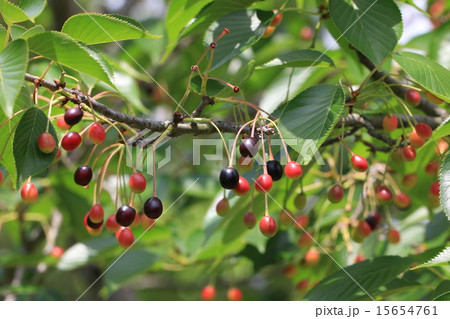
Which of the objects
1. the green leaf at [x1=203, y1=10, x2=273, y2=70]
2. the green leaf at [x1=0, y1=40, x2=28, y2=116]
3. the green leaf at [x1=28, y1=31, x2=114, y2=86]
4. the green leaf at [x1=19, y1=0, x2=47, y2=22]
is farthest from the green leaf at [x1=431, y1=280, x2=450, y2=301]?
the green leaf at [x1=19, y1=0, x2=47, y2=22]

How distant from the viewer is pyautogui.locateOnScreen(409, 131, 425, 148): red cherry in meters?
1.39

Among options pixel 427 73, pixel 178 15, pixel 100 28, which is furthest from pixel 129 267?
pixel 427 73

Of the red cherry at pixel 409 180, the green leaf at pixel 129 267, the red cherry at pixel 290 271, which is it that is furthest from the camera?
the red cherry at pixel 290 271

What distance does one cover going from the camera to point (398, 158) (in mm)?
1562

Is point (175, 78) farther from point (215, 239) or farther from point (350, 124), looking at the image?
point (350, 124)

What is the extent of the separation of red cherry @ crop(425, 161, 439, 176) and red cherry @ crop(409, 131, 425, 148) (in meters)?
0.30

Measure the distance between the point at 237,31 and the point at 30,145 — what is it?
0.71 metres

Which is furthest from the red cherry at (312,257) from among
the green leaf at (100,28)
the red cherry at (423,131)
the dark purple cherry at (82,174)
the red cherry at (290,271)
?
the green leaf at (100,28)

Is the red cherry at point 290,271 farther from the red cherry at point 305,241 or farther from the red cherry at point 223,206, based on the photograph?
the red cherry at point 223,206

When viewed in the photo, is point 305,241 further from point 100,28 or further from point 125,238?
point 100,28

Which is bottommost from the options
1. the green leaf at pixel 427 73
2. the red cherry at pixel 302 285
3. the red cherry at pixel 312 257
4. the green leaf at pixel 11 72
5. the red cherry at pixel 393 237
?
the red cherry at pixel 302 285

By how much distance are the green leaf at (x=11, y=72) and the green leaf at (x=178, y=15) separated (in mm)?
651

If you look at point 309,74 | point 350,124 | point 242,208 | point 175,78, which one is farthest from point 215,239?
point 175,78

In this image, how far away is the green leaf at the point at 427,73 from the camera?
4.00 ft
